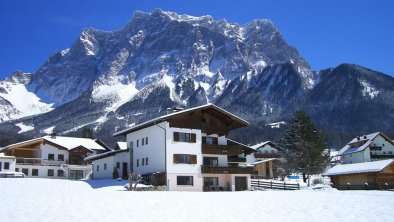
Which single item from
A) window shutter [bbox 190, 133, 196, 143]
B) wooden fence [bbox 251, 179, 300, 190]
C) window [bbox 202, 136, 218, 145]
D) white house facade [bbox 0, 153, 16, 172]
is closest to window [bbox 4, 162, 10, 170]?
white house facade [bbox 0, 153, 16, 172]

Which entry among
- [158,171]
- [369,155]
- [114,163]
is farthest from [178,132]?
[369,155]

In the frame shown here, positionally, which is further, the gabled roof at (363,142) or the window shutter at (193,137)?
the gabled roof at (363,142)

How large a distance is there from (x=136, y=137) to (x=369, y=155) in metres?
61.0

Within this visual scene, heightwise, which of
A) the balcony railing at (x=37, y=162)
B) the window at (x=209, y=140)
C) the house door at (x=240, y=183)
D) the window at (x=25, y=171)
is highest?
the window at (x=209, y=140)

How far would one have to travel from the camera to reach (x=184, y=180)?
5291 cm

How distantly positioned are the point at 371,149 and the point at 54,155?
67417 mm

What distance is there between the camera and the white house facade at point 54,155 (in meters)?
71.1

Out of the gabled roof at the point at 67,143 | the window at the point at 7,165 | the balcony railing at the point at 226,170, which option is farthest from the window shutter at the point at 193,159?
the window at the point at 7,165

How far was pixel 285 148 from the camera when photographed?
7750 centimetres

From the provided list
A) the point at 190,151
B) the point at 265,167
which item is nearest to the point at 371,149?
the point at 265,167

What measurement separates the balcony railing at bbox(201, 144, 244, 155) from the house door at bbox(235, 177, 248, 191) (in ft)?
11.7

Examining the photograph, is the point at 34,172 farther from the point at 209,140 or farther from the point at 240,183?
the point at 240,183

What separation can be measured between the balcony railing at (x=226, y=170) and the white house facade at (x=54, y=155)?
27602 millimetres

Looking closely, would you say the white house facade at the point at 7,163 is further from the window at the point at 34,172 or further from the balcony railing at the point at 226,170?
the balcony railing at the point at 226,170
